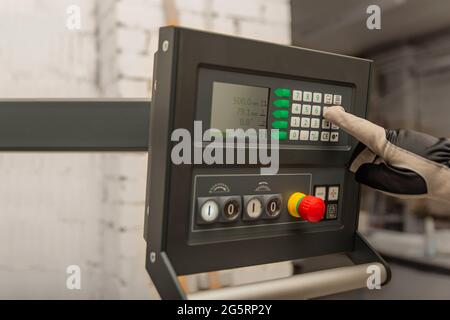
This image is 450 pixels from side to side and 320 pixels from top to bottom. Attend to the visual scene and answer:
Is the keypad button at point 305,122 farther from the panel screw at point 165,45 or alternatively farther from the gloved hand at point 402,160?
the panel screw at point 165,45

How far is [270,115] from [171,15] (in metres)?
0.68

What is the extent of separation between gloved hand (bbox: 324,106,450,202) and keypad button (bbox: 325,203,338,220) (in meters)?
0.06

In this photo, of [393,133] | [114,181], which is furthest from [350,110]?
[114,181]

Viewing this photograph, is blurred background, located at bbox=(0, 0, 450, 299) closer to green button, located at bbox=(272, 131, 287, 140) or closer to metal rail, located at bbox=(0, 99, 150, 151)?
metal rail, located at bbox=(0, 99, 150, 151)

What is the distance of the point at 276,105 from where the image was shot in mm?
571

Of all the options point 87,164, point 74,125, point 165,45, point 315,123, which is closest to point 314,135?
point 315,123

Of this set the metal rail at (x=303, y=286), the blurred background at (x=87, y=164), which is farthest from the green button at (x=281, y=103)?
the blurred background at (x=87, y=164)

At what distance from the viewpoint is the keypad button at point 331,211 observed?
0.64 meters

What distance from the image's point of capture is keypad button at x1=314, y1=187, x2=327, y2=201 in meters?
0.62

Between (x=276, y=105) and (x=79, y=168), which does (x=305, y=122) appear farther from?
(x=79, y=168)

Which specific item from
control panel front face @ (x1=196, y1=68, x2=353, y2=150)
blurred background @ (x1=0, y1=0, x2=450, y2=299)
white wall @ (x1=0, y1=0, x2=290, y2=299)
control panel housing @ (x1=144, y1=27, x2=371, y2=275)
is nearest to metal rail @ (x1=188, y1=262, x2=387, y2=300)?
control panel housing @ (x1=144, y1=27, x2=371, y2=275)

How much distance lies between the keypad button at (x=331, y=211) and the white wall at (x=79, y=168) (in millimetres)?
681

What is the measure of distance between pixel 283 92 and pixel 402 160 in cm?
20

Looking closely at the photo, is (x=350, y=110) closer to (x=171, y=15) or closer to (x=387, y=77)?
(x=171, y=15)
